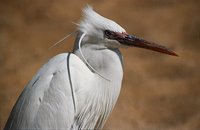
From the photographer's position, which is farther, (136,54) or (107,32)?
(136,54)

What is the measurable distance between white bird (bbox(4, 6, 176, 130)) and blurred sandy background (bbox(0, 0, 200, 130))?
5.19 ft

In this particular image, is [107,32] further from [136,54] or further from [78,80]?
[136,54]

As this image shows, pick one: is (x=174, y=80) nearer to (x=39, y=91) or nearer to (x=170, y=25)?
(x=170, y=25)

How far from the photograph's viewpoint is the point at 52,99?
2.12 metres

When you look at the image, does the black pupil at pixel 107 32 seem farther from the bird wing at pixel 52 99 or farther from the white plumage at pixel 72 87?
the bird wing at pixel 52 99

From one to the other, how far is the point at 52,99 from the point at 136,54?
8.51 ft

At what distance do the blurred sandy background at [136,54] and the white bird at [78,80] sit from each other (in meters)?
1.58

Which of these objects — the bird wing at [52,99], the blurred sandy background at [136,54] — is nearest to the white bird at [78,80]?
the bird wing at [52,99]

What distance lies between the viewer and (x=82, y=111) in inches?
87.2

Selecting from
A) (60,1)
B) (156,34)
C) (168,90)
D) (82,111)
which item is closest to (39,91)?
(82,111)

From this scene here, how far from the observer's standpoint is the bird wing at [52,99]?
6.91 feet

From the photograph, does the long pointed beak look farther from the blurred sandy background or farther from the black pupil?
the blurred sandy background

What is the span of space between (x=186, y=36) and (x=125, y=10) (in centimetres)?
63

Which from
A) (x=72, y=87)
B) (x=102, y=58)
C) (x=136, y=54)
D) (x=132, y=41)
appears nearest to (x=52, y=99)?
(x=72, y=87)
